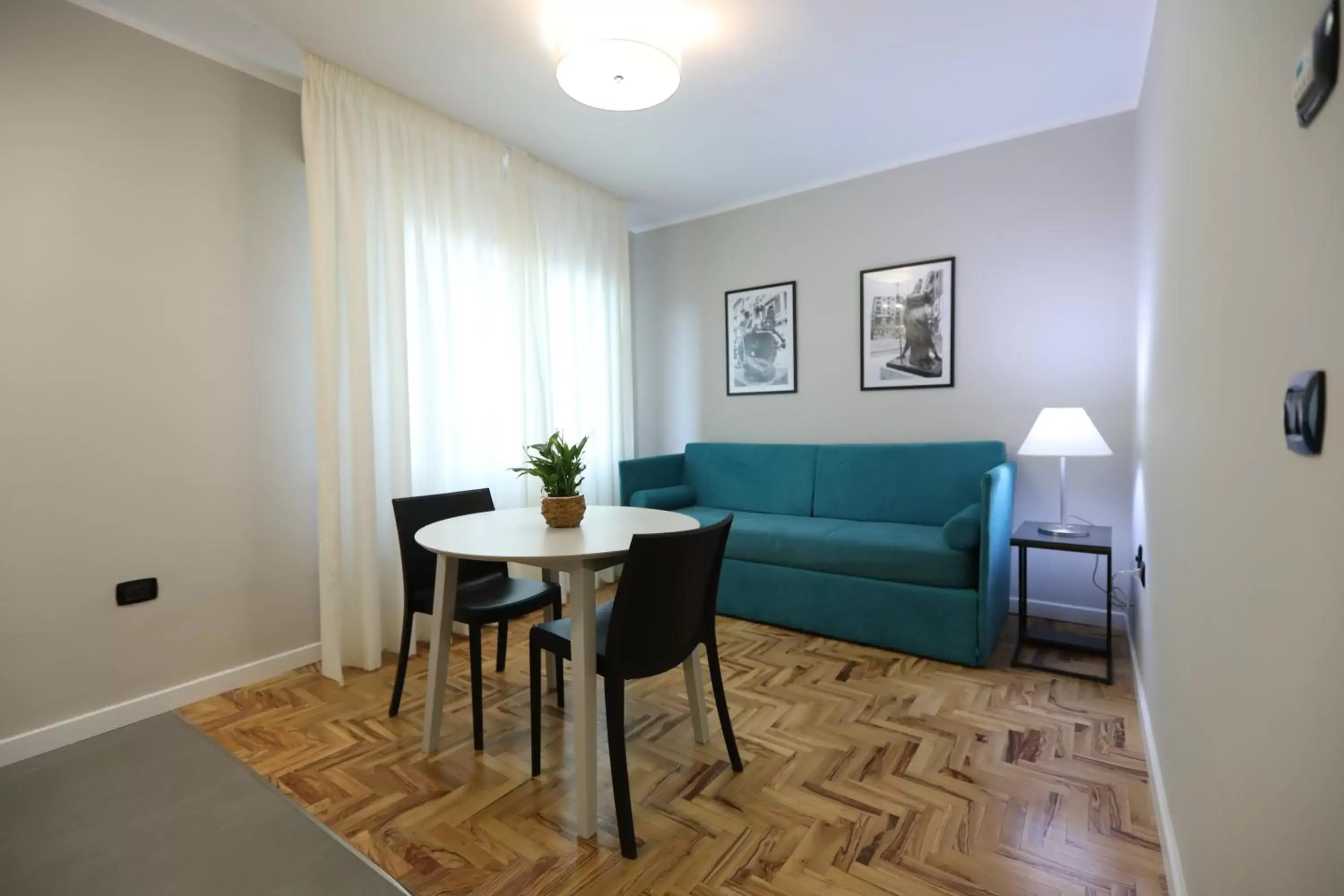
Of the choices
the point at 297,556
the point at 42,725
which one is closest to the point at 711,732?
the point at 297,556

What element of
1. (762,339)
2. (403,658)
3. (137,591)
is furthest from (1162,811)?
(137,591)

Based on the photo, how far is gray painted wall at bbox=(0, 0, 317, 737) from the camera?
2150 mm

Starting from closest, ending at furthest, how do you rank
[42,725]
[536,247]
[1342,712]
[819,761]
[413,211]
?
[1342,712] < [819,761] < [42,725] < [413,211] < [536,247]

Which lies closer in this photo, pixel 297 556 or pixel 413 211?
pixel 297 556

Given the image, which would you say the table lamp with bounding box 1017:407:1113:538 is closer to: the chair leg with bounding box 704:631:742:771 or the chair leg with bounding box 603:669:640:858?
the chair leg with bounding box 704:631:742:771

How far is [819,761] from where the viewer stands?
6.72 feet

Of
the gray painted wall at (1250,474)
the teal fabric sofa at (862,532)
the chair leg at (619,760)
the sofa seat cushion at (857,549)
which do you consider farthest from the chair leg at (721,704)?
the teal fabric sofa at (862,532)

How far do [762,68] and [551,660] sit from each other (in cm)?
271

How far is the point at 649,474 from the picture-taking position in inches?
162

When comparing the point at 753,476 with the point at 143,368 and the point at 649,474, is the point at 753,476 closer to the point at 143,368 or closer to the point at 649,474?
the point at 649,474

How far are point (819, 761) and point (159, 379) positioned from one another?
2888 millimetres

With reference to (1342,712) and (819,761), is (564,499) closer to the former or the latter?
(819,761)

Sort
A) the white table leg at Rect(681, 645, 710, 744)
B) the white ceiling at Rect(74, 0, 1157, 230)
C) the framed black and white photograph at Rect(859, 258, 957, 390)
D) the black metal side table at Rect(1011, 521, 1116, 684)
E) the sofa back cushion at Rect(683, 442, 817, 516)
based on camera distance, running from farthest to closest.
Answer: the sofa back cushion at Rect(683, 442, 817, 516) < the framed black and white photograph at Rect(859, 258, 957, 390) < the black metal side table at Rect(1011, 521, 1116, 684) < the white ceiling at Rect(74, 0, 1157, 230) < the white table leg at Rect(681, 645, 710, 744)

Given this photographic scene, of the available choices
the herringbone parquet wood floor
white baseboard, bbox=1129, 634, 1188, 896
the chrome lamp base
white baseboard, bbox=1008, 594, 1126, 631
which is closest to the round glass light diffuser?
the herringbone parquet wood floor
